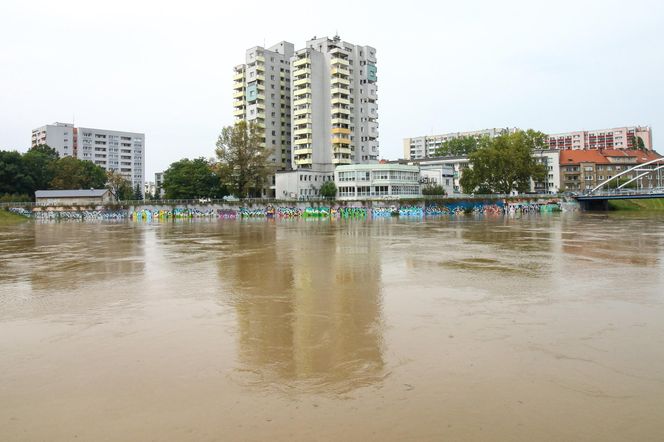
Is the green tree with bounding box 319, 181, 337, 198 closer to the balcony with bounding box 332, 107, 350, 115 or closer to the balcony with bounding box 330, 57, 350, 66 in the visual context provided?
the balcony with bounding box 332, 107, 350, 115

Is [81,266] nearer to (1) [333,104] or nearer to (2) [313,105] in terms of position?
(2) [313,105]

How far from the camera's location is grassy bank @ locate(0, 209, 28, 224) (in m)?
82.5

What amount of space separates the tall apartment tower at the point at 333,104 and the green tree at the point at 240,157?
75.5 ft

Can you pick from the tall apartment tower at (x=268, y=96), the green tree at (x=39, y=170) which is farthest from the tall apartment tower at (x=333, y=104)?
the green tree at (x=39, y=170)

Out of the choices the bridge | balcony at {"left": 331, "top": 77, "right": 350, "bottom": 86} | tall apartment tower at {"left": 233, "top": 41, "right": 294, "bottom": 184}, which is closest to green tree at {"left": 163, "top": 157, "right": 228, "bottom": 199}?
tall apartment tower at {"left": 233, "top": 41, "right": 294, "bottom": 184}

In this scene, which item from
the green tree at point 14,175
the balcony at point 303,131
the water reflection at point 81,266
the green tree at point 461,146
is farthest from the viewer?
the green tree at point 461,146

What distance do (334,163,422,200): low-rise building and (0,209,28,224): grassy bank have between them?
57.4 metres

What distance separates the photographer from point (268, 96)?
Answer: 128 metres

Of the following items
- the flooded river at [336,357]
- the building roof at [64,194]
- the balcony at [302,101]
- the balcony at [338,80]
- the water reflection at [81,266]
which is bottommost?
the flooded river at [336,357]

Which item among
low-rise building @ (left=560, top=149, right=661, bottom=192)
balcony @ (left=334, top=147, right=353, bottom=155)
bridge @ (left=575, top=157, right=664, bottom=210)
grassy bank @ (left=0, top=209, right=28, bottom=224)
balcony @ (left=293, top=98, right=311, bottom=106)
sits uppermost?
balcony @ (left=293, top=98, right=311, bottom=106)

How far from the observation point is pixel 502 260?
2161 cm

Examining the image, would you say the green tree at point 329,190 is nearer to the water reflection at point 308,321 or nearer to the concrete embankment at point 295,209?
the concrete embankment at point 295,209

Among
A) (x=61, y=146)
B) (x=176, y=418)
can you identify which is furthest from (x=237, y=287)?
(x=61, y=146)

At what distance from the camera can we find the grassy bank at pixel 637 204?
102m
